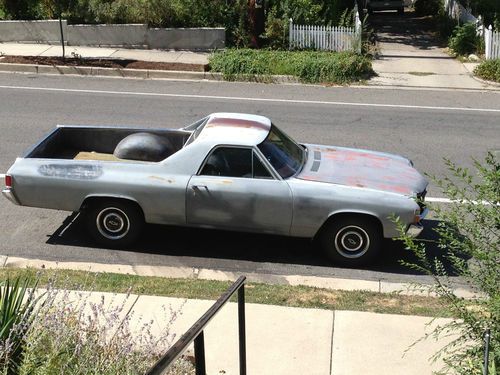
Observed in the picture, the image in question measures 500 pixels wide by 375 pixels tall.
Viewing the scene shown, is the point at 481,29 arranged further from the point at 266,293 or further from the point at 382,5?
the point at 266,293

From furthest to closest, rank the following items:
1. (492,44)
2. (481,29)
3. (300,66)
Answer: (481,29) < (492,44) < (300,66)

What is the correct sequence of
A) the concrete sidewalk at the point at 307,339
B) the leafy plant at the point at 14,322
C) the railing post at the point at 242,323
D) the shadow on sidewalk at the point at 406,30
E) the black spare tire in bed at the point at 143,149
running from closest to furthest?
the leafy plant at the point at 14,322
the railing post at the point at 242,323
the concrete sidewalk at the point at 307,339
the black spare tire in bed at the point at 143,149
the shadow on sidewalk at the point at 406,30

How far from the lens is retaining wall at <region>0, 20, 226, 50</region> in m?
21.1

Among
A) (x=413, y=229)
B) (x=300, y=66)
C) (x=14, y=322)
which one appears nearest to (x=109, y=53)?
(x=300, y=66)

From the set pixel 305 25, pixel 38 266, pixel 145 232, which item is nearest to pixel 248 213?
pixel 145 232

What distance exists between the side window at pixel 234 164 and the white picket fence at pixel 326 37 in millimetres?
12382

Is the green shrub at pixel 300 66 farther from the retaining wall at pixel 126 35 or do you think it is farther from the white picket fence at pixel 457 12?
the white picket fence at pixel 457 12

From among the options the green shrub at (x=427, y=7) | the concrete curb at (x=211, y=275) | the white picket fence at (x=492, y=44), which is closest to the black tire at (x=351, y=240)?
the concrete curb at (x=211, y=275)

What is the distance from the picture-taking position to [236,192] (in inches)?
312

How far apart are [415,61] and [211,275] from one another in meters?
14.4

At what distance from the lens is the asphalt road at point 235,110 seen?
8.44 m

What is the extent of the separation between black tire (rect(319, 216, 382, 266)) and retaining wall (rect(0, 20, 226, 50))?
14.0 metres

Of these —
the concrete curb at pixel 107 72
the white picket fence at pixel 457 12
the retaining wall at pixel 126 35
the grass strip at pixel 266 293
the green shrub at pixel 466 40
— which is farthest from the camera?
the white picket fence at pixel 457 12

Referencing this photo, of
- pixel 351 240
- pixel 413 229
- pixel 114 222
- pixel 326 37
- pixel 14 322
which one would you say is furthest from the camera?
pixel 326 37
